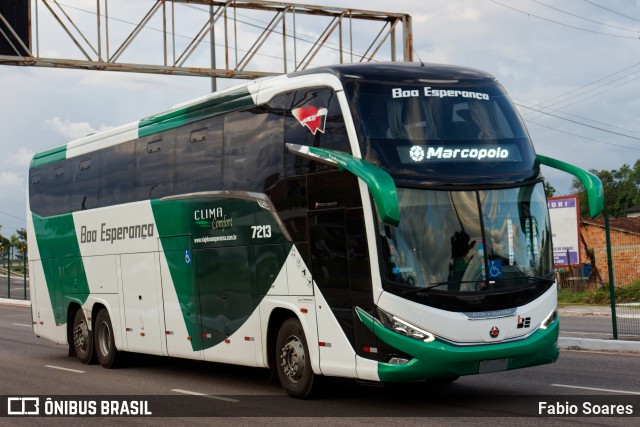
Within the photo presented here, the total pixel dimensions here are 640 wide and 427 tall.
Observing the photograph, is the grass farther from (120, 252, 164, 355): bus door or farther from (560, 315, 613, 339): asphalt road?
(120, 252, 164, 355): bus door

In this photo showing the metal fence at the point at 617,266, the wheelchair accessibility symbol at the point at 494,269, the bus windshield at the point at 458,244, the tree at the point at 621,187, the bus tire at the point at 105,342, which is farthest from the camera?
the tree at the point at 621,187

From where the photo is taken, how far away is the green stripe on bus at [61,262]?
793 inches

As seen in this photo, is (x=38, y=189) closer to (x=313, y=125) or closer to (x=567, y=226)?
(x=313, y=125)

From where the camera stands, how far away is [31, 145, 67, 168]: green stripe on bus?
2103 cm

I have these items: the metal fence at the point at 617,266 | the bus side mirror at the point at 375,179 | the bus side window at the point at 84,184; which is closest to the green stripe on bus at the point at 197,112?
the bus side window at the point at 84,184

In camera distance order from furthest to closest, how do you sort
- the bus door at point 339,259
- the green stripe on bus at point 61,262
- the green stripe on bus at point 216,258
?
the green stripe on bus at point 61,262, the green stripe on bus at point 216,258, the bus door at point 339,259

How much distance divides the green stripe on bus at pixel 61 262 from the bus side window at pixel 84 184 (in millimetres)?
444

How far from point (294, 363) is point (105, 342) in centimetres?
699

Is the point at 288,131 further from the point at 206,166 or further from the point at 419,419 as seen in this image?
the point at 419,419

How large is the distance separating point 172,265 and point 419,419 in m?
6.47

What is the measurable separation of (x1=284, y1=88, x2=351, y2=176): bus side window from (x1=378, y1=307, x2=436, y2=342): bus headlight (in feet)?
6.69

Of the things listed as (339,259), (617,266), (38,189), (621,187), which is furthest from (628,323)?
(621,187)

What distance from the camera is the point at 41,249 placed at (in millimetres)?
21734

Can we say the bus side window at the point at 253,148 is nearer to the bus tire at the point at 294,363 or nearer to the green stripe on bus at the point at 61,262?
the bus tire at the point at 294,363
